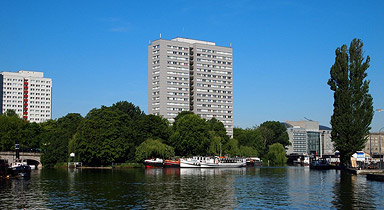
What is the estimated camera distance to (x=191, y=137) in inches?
5960

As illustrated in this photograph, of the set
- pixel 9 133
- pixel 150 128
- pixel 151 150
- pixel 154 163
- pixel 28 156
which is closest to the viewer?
pixel 154 163

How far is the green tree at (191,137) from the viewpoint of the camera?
497ft

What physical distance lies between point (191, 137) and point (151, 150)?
15471mm

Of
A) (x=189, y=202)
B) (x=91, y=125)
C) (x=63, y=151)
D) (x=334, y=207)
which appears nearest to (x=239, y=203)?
(x=189, y=202)

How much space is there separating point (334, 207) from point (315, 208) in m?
1.92

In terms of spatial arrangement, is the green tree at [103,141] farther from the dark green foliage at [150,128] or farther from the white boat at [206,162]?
the white boat at [206,162]

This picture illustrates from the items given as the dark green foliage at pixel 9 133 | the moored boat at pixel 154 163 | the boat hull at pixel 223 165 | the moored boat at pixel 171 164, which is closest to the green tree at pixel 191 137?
the boat hull at pixel 223 165

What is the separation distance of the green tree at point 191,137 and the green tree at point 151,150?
7.66m

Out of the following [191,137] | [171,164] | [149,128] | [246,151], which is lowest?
[171,164]

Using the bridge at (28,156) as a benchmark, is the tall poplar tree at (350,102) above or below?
above

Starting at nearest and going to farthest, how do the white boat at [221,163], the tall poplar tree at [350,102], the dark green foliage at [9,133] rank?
the tall poplar tree at [350,102], the white boat at [221,163], the dark green foliage at [9,133]

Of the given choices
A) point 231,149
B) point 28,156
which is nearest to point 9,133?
point 28,156

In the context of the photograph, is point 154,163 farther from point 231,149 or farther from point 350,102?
point 350,102

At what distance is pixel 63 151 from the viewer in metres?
151
